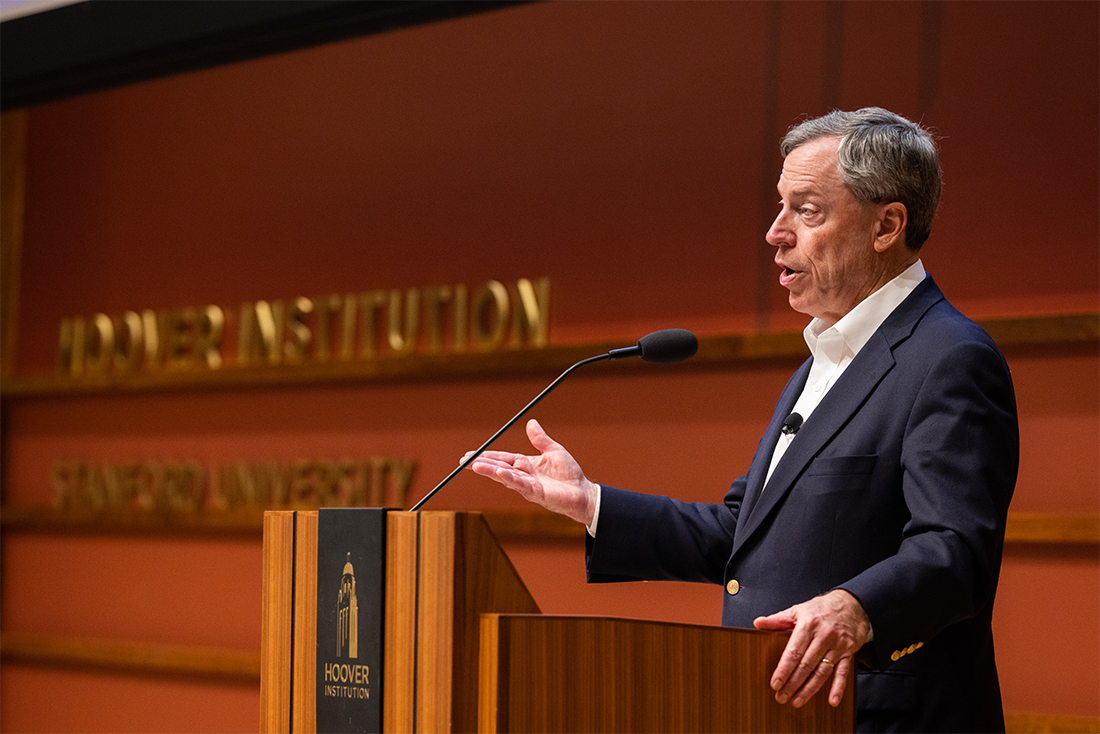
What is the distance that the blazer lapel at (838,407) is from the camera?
5.73ft

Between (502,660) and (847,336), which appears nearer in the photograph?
(502,660)

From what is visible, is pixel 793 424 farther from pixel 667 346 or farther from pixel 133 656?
pixel 133 656

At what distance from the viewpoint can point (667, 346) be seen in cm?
188

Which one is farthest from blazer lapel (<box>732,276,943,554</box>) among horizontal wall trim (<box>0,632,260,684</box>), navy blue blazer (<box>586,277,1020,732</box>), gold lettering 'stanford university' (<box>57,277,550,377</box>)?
horizontal wall trim (<box>0,632,260,684</box>)

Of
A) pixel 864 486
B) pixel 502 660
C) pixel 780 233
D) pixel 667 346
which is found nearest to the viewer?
pixel 502 660

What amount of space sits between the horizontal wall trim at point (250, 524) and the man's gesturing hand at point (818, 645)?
1.96 meters

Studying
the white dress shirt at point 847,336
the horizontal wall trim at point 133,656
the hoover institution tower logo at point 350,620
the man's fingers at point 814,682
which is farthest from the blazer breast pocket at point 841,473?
the horizontal wall trim at point 133,656

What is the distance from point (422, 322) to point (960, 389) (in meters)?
2.86

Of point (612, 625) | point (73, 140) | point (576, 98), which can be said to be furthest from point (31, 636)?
point (612, 625)

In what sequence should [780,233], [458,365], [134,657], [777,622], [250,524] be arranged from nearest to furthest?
[777,622], [780,233], [458,365], [250,524], [134,657]

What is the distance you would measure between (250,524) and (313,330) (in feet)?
2.62

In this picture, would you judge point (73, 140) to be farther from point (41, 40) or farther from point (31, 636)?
point (31, 636)

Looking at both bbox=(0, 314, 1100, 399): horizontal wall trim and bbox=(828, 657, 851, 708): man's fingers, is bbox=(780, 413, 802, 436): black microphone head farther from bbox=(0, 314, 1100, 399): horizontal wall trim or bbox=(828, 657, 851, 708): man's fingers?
bbox=(0, 314, 1100, 399): horizontal wall trim

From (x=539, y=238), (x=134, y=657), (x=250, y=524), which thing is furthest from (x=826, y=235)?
(x=134, y=657)
